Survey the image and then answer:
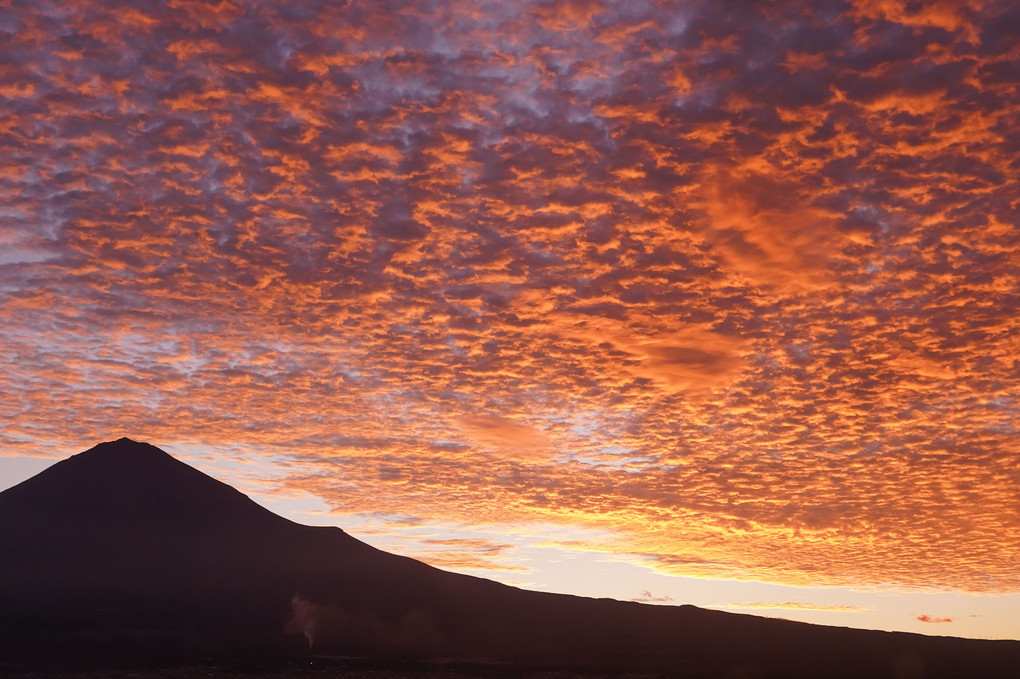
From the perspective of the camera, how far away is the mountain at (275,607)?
132 meters

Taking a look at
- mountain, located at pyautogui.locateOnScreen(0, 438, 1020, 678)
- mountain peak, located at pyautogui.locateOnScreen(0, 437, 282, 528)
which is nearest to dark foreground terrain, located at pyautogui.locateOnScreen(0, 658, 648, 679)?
mountain, located at pyautogui.locateOnScreen(0, 438, 1020, 678)

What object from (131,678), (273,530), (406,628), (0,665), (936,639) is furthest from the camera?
(936,639)

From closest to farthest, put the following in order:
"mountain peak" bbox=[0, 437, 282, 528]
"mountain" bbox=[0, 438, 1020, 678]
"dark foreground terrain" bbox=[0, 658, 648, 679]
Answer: "dark foreground terrain" bbox=[0, 658, 648, 679], "mountain" bbox=[0, 438, 1020, 678], "mountain peak" bbox=[0, 437, 282, 528]

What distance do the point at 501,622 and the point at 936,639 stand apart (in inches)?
3987

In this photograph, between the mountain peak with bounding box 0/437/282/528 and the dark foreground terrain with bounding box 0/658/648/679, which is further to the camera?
the mountain peak with bounding box 0/437/282/528

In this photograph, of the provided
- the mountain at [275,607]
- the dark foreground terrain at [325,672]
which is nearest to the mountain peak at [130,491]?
the mountain at [275,607]

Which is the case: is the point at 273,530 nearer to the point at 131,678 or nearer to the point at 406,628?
the point at 406,628

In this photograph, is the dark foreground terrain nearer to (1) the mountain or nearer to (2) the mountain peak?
(1) the mountain

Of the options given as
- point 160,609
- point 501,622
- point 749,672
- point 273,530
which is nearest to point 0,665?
point 160,609

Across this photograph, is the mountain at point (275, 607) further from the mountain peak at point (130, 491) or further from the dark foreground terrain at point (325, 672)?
the dark foreground terrain at point (325, 672)

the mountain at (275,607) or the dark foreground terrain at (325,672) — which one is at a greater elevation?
the mountain at (275,607)

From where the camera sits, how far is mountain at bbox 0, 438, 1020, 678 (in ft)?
431

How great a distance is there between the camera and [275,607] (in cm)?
14525

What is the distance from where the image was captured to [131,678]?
3834 inches
